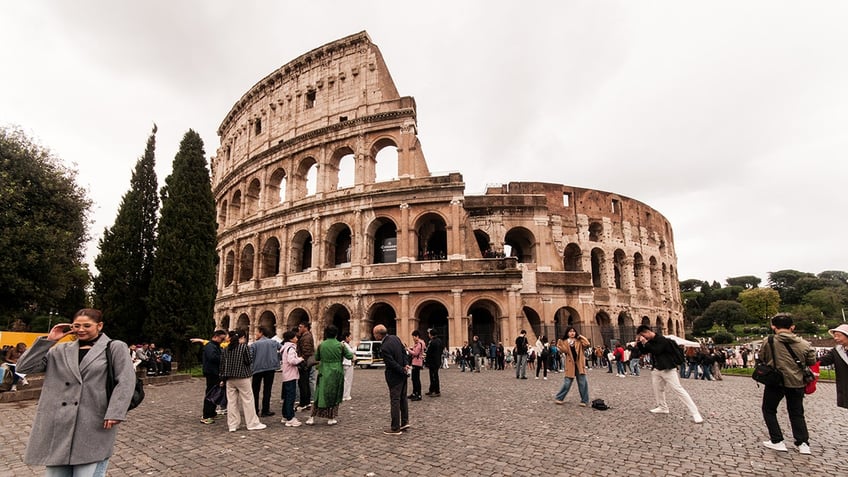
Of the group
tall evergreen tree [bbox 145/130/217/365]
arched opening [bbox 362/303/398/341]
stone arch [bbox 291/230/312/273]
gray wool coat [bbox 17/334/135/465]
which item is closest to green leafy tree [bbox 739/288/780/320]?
arched opening [bbox 362/303/398/341]

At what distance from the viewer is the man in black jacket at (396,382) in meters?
5.95

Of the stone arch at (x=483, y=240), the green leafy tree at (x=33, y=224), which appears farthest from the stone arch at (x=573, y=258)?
the green leafy tree at (x=33, y=224)

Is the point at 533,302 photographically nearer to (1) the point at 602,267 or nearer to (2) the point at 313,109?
(1) the point at 602,267

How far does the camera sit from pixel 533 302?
2409 centimetres

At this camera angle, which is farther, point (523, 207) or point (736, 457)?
point (523, 207)

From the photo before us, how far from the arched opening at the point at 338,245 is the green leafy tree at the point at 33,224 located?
11.4 m

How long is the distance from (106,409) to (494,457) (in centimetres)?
381

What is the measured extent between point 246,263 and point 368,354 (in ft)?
43.9

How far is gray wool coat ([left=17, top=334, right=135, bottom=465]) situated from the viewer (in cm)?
261

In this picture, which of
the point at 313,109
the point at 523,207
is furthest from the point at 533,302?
the point at 313,109

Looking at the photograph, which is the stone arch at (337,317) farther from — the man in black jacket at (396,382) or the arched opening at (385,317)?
the man in black jacket at (396,382)

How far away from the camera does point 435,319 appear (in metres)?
23.7

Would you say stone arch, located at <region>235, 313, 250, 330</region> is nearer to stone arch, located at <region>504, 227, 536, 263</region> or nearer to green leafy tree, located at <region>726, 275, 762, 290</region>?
stone arch, located at <region>504, 227, 536, 263</region>

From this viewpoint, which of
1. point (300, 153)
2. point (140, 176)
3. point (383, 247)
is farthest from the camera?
point (300, 153)
